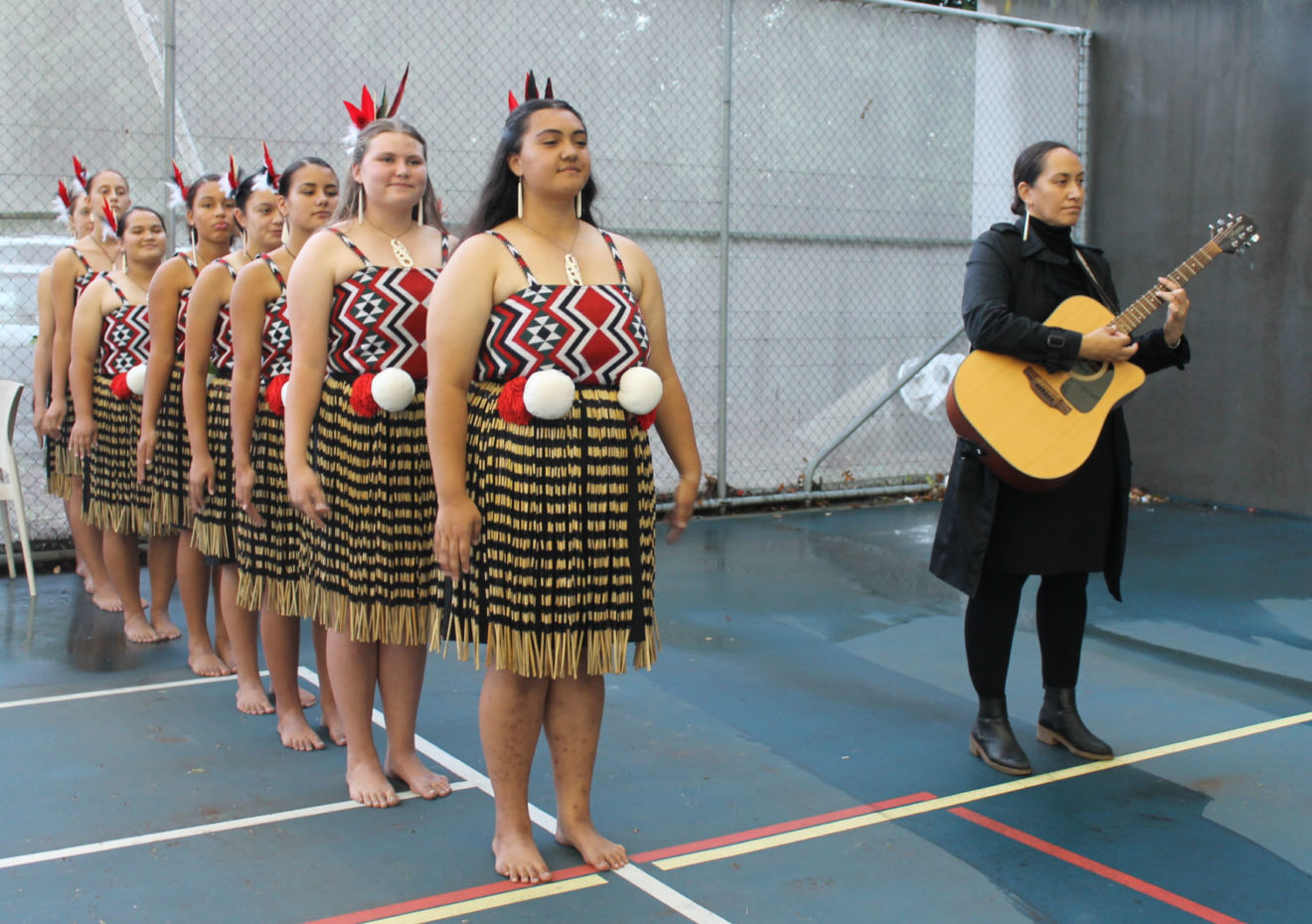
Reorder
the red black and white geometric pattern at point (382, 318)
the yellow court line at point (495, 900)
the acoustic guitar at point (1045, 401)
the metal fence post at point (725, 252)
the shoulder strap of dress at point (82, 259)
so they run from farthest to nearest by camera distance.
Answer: the metal fence post at point (725, 252) → the shoulder strap of dress at point (82, 259) → the acoustic guitar at point (1045, 401) → the red black and white geometric pattern at point (382, 318) → the yellow court line at point (495, 900)

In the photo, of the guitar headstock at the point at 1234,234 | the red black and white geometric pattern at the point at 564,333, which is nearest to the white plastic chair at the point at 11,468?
the red black and white geometric pattern at the point at 564,333

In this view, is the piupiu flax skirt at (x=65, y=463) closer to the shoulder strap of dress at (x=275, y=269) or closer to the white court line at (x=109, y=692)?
the white court line at (x=109, y=692)

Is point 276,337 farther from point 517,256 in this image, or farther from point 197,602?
point 197,602

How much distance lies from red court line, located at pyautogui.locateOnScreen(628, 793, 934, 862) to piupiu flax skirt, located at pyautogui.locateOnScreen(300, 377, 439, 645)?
82 centimetres

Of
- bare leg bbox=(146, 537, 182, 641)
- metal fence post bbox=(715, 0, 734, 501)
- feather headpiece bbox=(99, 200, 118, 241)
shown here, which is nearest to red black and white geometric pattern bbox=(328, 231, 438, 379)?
bare leg bbox=(146, 537, 182, 641)

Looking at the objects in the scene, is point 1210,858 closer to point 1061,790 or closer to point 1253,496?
point 1061,790

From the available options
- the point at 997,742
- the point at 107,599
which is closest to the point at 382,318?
the point at 997,742

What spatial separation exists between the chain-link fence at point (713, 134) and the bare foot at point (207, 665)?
2.29 metres

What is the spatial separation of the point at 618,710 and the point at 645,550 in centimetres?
142

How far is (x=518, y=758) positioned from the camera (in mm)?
2828

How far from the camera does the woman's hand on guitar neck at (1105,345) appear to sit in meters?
3.53

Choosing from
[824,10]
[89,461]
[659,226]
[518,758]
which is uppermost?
[824,10]


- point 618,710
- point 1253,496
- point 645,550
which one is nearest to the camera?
point 645,550

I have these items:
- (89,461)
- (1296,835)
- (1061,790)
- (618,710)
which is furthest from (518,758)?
(89,461)
